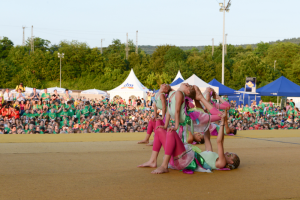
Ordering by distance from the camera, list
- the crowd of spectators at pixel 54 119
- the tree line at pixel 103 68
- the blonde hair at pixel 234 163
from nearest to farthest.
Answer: the blonde hair at pixel 234 163 → the crowd of spectators at pixel 54 119 → the tree line at pixel 103 68

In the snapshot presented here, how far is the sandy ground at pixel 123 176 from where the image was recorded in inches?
147

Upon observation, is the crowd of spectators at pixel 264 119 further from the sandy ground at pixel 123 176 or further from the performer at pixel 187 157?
the performer at pixel 187 157

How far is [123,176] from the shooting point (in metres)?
4.54

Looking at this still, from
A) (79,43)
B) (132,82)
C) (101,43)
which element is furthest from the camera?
(101,43)

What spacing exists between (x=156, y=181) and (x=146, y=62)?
2460 inches

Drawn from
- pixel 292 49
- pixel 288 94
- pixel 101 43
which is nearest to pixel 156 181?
pixel 288 94

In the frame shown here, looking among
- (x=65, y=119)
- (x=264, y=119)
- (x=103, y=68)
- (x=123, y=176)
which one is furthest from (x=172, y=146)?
(x=103, y=68)

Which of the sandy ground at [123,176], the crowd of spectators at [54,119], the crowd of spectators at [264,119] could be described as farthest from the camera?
the crowd of spectators at [264,119]

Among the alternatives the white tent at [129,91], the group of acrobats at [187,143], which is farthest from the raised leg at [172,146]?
the white tent at [129,91]

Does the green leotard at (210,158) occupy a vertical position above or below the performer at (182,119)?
below

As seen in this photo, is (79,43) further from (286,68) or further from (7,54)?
(286,68)

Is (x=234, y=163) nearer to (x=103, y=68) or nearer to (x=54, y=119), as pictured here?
(x=54, y=119)

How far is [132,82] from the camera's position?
2617 cm

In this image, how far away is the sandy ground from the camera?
12.3 ft
